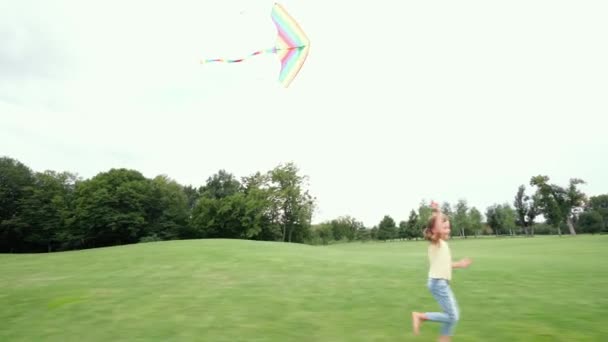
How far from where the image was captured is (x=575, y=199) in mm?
80500

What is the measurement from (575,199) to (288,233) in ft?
201

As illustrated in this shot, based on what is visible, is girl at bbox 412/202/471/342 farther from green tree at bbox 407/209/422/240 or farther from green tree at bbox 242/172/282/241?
green tree at bbox 407/209/422/240

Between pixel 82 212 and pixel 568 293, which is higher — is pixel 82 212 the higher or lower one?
the higher one

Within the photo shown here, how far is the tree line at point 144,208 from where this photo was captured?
2608 inches

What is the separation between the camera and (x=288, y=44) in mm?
10164

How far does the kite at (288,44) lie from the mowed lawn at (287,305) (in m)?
5.77

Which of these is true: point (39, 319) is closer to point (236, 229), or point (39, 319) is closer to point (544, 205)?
point (236, 229)

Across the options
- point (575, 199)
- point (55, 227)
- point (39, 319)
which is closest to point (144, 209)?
point (55, 227)

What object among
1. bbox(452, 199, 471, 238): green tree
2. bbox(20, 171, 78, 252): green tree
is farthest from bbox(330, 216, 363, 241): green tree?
bbox(20, 171, 78, 252): green tree

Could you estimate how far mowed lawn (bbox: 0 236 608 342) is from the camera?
7016mm

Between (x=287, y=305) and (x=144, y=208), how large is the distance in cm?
7176

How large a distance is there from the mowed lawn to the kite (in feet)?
18.9

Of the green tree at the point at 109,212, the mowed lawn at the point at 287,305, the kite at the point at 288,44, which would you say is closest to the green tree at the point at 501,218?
the green tree at the point at 109,212

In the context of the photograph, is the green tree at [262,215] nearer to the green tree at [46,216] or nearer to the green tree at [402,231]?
the green tree at [46,216]
